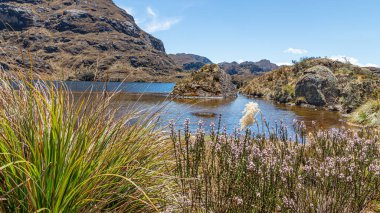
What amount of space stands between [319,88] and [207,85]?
13.8 m

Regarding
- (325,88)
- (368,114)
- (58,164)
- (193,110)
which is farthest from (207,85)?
(58,164)

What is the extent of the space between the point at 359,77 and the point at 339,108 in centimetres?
933

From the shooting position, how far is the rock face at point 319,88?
32219mm

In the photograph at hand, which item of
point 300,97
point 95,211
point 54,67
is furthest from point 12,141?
point 300,97

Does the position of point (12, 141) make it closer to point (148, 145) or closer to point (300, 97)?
point (148, 145)

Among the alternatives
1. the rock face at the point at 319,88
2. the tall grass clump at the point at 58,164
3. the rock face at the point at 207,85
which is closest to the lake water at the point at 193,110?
the tall grass clump at the point at 58,164

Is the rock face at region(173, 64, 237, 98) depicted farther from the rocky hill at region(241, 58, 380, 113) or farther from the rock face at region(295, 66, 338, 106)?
the rock face at region(295, 66, 338, 106)

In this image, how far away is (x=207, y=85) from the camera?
40562 mm

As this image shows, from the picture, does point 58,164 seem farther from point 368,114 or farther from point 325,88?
point 325,88

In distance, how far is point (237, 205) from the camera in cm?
307

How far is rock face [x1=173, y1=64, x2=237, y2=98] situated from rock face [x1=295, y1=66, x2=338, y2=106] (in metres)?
11.2

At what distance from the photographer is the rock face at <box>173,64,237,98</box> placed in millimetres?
39781

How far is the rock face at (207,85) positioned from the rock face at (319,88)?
36.7ft

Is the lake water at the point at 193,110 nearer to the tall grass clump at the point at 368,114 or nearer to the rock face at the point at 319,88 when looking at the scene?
the tall grass clump at the point at 368,114
